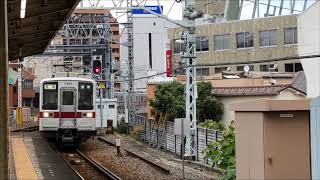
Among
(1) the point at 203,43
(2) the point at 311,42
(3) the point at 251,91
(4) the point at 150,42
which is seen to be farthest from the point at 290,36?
(2) the point at 311,42

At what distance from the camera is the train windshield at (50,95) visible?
2220 centimetres

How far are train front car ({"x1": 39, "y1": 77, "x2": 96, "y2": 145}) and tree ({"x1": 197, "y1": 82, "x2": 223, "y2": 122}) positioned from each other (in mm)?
6850

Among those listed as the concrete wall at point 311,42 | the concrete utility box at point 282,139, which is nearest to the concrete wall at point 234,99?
the concrete wall at point 311,42

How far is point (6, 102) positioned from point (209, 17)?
49843 mm

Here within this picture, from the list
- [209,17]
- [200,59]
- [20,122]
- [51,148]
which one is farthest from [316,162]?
[209,17]

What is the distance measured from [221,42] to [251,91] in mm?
25337

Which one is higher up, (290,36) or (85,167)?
(290,36)

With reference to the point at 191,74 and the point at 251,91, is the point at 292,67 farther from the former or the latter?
the point at 191,74

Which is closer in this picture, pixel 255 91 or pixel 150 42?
pixel 255 91

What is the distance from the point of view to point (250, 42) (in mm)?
50562

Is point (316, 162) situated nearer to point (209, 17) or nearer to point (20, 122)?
point (20, 122)

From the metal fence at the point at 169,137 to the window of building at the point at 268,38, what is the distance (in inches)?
825

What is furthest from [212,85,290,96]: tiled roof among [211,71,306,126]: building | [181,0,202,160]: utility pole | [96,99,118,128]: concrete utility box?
[96,99,118,128]: concrete utility box

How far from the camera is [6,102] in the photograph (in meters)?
8.98
